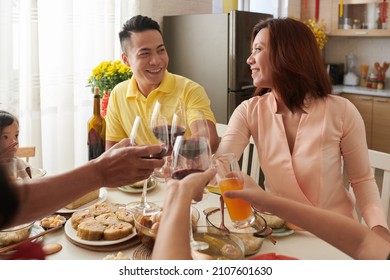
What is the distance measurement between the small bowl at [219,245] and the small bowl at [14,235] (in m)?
0.41

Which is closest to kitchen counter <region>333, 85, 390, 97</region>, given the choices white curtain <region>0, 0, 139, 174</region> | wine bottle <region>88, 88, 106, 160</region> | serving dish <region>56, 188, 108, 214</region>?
white curtain <region>0, 0, 139, 174</region>

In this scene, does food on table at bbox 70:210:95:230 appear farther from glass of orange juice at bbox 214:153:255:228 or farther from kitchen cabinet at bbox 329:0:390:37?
kitchen cabinet at bbox 329:0:390:37

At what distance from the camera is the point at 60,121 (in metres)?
2.56

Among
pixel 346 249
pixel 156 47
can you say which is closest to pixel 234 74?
pixel 156 47

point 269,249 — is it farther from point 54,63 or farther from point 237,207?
point 54,63

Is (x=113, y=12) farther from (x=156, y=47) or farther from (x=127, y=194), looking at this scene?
(x=127, y=194)

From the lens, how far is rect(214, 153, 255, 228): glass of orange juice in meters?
0.94

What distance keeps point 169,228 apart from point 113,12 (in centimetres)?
232

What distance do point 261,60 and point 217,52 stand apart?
1.42 meters

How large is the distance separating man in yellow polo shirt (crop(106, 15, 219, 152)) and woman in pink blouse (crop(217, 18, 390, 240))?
0.41 meters

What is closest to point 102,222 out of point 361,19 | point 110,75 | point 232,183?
point 232,183

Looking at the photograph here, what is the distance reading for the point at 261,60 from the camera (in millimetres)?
1599
